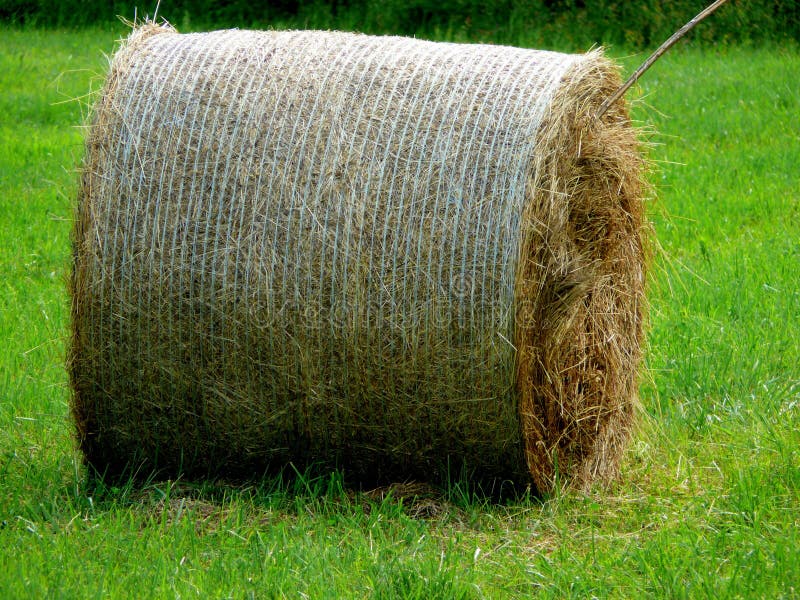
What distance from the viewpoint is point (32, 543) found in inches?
145

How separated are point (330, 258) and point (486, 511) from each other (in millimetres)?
1070

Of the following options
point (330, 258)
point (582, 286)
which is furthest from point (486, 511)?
point (330, 258)

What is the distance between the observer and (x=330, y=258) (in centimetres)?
387

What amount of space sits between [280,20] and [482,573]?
42.0 ft

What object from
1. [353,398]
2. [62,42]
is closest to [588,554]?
[353,398]

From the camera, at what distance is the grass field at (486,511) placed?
3436mm

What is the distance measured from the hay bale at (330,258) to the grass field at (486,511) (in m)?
0.21

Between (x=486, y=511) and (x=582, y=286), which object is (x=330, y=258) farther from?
(x=486, y=511)

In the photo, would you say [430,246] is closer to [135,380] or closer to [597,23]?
[135,380]

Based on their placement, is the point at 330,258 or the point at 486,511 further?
the point at 486,511

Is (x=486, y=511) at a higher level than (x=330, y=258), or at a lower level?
lower

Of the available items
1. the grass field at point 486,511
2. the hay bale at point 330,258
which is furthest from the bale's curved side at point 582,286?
the grass field at point 486,511

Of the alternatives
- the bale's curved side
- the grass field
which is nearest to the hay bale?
the bale's curved side

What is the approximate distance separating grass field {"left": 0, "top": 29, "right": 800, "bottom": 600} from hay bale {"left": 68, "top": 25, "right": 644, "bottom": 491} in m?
0.21
